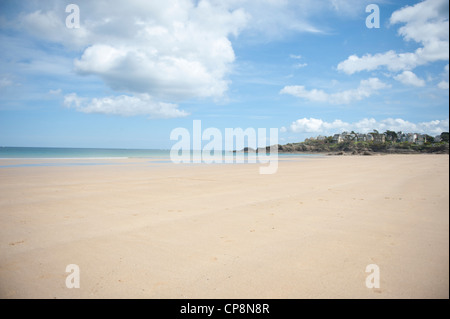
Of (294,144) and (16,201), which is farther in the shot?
(294,144)

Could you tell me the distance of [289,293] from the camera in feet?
9.83

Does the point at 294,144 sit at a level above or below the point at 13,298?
above

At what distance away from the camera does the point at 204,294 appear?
119 inches

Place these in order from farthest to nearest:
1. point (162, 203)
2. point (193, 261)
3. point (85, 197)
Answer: point (85, 197)
point (162, 203)
point (193, 261)

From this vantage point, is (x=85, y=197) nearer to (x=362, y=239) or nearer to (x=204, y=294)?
(x=204, y=294)
